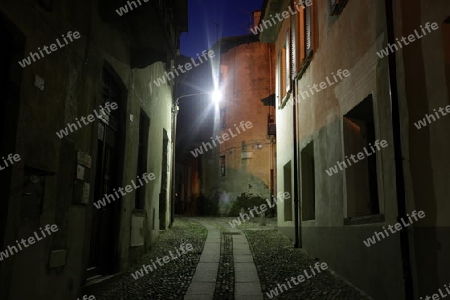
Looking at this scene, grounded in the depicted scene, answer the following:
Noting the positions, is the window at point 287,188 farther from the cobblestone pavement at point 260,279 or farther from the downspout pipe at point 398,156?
the downspout pipe at point 398,156

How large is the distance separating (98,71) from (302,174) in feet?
17.9

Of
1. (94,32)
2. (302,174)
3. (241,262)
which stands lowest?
(241,262)

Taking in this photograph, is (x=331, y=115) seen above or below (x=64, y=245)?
above

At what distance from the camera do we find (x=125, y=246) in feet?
23.1

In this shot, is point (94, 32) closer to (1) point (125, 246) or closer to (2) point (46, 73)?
(2) point (46, 73)

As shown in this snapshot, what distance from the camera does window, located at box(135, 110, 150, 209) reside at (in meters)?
8.42

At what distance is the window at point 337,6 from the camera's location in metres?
6.25

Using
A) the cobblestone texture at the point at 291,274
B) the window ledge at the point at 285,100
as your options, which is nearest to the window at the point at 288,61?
the window ledge at the point at 285,100

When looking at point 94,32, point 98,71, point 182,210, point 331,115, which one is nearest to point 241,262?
point 331,115

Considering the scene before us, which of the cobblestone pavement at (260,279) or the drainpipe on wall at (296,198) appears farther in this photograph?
the drainpipe on wall at (296,198)

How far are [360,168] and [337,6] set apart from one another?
107 inches

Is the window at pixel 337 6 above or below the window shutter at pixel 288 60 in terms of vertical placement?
below

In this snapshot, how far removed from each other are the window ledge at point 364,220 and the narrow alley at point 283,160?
0.11 feet

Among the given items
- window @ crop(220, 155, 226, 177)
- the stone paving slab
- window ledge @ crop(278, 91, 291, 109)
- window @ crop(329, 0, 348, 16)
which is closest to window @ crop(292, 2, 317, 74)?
window ledge @ crop(278, 91, 291, 109)
